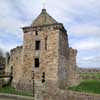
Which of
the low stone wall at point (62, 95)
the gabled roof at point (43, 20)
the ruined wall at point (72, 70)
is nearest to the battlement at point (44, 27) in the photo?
the gabled roof at point (43, 20)

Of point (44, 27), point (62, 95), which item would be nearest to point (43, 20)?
point (44, 27)

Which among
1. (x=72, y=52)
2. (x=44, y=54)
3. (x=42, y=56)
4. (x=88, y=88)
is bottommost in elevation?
(x=88, y=88)

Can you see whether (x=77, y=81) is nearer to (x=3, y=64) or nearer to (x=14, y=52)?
(x=14, y=52)

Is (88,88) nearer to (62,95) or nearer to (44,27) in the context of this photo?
(62,95)

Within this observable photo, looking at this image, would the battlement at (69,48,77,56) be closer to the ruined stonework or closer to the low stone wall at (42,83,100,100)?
the ruined stonework

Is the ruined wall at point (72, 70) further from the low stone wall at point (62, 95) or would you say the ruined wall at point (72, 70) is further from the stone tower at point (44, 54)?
the low stone wall at point (62, 95)

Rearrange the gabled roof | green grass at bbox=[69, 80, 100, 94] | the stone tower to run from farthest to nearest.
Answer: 1. the gabled roof
2. the stone tower
3. green grass at bbox=[69, 80, 100, 94]

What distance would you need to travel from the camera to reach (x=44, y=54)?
14.7 m

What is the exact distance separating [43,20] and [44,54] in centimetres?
469

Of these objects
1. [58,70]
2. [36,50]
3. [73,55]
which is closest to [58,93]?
[58,70]

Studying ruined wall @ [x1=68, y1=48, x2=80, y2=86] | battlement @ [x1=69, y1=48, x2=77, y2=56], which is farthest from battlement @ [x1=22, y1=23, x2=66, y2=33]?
ruined wall @ [x1=68, y1=48, x2=80, y2=86]

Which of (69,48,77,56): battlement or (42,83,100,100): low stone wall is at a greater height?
(69,48,77,56): battlement

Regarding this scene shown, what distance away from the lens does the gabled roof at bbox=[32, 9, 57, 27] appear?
15962mm

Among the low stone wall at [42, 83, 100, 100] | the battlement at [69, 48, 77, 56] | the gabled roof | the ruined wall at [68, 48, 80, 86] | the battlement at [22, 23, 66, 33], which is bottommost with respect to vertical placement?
the low stone wall at [42, 83, 100, 100]
